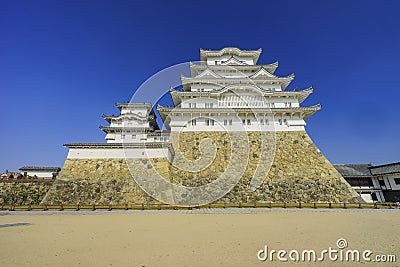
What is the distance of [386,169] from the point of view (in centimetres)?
2258

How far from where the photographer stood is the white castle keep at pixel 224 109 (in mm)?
15617

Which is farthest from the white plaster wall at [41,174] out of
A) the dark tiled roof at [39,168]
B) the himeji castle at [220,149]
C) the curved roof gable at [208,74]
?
the curved roof gable at [208,74]

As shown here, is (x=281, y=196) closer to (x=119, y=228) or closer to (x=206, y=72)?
(x=119, y=228)

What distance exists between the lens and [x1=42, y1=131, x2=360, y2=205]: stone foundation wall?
14008 mm

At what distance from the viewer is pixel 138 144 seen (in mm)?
15523

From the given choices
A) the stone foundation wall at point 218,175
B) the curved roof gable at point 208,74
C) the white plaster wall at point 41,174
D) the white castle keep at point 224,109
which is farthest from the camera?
the white plaster wall at point 41,174

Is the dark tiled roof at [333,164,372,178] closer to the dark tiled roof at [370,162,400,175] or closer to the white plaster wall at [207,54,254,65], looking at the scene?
the dark tiled roof at [370,162,400,175]

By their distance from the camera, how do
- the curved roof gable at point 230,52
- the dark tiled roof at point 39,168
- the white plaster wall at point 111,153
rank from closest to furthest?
the white plaster wall at point 111,153, the dark tiled roof at point 39,168, the curved roof gable at point 230,52

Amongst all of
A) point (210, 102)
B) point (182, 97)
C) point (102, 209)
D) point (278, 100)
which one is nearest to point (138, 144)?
point (102, 209)

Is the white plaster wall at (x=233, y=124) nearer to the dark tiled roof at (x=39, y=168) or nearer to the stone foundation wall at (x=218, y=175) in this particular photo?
the stone foundation wall at (x=218, y=175)

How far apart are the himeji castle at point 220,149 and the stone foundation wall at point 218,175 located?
0.07 m

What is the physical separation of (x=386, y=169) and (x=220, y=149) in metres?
21.3

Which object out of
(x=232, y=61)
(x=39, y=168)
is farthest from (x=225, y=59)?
(x=39, y=168)

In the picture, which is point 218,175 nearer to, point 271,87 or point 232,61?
point 271,87
